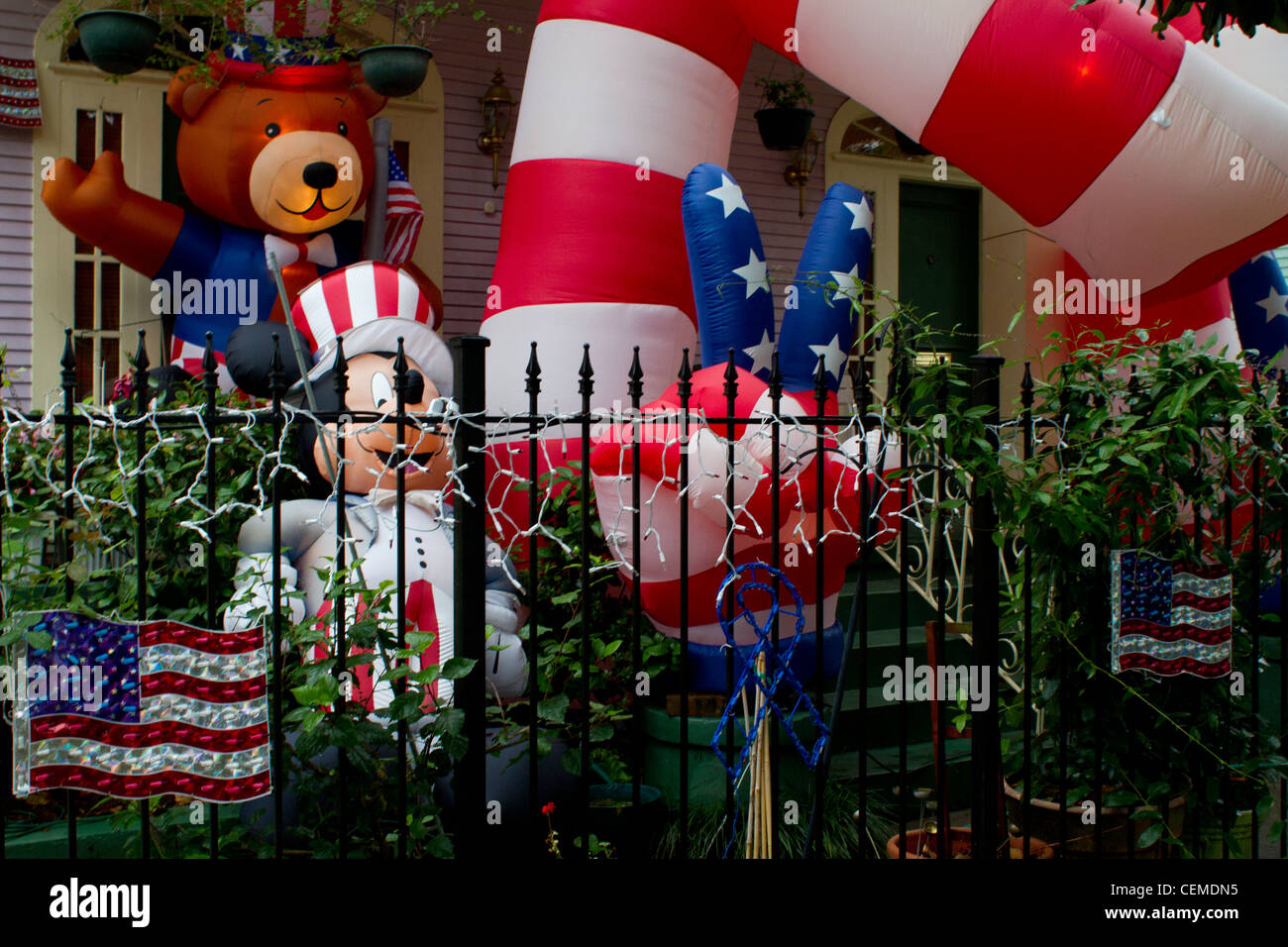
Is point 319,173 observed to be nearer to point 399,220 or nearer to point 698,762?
point 399,220

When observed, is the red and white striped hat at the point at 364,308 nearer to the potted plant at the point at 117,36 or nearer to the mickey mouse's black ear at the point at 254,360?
the mickey mouse's black ear at the point at 254,360

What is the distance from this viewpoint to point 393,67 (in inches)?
217

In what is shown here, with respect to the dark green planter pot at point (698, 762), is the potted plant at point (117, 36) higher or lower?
higher

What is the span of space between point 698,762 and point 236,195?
12.4 ft

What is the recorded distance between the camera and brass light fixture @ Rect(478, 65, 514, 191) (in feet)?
23.2

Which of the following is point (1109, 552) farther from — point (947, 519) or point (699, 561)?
point (699, 561)

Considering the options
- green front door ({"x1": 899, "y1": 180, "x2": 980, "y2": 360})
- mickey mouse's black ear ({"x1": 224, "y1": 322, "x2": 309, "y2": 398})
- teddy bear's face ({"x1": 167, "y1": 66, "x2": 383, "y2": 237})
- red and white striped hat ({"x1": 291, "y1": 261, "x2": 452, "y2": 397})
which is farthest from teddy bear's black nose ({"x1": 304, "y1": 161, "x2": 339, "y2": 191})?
green front door ({"x1": 899, "y1": 180, "x2": 980, "y2": 360})

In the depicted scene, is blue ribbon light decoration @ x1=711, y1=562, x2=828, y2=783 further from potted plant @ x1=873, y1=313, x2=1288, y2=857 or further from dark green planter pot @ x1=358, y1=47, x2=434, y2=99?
dark green planter pot @ x1=358, y1=47, x2=434, y2=99

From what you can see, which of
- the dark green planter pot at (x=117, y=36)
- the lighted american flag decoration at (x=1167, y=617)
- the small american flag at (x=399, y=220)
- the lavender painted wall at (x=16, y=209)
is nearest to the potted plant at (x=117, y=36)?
the dark green planter pot at (x=117, y=36)

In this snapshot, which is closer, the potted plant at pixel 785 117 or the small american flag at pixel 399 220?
the small american flag at pixel 399 220

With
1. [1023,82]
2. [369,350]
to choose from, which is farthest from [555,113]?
[1023,82]

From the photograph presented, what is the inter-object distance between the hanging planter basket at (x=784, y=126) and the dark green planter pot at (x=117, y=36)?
3.92 meters

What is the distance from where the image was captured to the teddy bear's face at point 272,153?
19.0ft

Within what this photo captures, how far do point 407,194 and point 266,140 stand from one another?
0.81 metres
